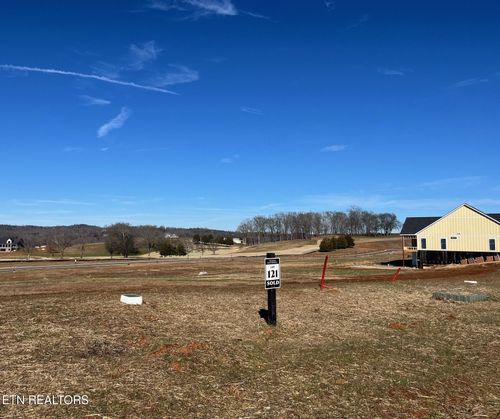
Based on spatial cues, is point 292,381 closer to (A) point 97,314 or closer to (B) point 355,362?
(B) point 355,362

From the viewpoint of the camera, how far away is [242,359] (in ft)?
30.8

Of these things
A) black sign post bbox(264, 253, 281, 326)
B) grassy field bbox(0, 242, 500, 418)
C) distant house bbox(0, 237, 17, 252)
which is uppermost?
distant house bbox(0, 237, 17, 252)

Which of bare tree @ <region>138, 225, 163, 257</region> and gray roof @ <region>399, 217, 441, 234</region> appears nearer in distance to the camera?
gray roof @ <region>399, 217, 441, 234</region>

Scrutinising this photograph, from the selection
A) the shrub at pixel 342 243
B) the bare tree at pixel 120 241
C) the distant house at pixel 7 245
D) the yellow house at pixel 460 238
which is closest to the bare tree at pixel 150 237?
the bare tree at pixel 120 241

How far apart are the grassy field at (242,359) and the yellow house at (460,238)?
142ft

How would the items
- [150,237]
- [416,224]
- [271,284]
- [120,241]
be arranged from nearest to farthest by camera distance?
[271,284] → [416,224] → [120,241] → [150,237]

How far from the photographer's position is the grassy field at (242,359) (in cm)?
710

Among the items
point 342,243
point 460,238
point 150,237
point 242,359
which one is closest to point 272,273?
point 242,359

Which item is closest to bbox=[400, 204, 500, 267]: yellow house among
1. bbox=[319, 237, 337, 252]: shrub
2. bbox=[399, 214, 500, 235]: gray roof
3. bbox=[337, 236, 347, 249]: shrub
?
bbox=[399, 214, 500, 235]: gray roof

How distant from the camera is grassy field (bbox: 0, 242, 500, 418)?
23.3 feet

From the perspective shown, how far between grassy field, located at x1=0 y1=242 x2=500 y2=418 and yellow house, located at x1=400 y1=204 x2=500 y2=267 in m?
43.4

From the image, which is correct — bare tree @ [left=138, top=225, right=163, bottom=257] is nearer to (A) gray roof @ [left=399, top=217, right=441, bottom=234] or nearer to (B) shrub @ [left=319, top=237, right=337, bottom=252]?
(B) shrub @ [left=319, top=237, right=337, bottom=252]

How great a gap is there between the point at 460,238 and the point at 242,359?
53410 mm

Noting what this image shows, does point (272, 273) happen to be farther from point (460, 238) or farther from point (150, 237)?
point (150, 237)
